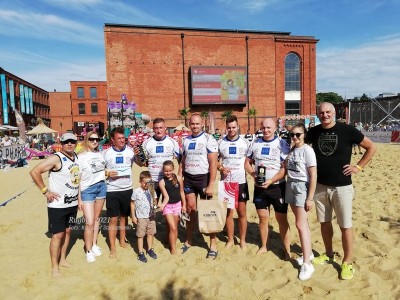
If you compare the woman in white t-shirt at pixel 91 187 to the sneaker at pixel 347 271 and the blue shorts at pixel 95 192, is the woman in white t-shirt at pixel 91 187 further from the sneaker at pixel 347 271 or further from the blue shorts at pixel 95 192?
the sneaker at pixel 347 271

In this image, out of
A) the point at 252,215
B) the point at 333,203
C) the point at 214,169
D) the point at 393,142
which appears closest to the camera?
the point at 333,203

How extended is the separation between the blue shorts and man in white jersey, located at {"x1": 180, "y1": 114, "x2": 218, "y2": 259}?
1239mm

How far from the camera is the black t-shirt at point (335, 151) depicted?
3.58m

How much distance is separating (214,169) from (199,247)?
4.41 ft

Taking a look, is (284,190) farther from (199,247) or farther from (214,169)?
(199,247)

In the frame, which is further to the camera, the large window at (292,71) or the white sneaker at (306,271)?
the large window at (292,71)

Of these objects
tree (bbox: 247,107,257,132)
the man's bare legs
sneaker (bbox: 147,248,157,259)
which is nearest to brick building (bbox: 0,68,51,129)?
tree (bbox: 247,107,257,132)

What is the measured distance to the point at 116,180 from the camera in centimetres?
460

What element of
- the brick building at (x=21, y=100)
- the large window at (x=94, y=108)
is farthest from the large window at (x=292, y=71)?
the brick building at (x=21, y=100)

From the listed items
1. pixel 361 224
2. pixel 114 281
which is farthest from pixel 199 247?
pixel 361 224

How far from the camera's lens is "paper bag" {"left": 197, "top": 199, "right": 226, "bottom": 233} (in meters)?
4.27

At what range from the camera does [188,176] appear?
15.2 feet

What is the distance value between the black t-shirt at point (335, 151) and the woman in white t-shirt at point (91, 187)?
3.06 m

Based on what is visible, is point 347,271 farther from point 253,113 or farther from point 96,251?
point 253,113
